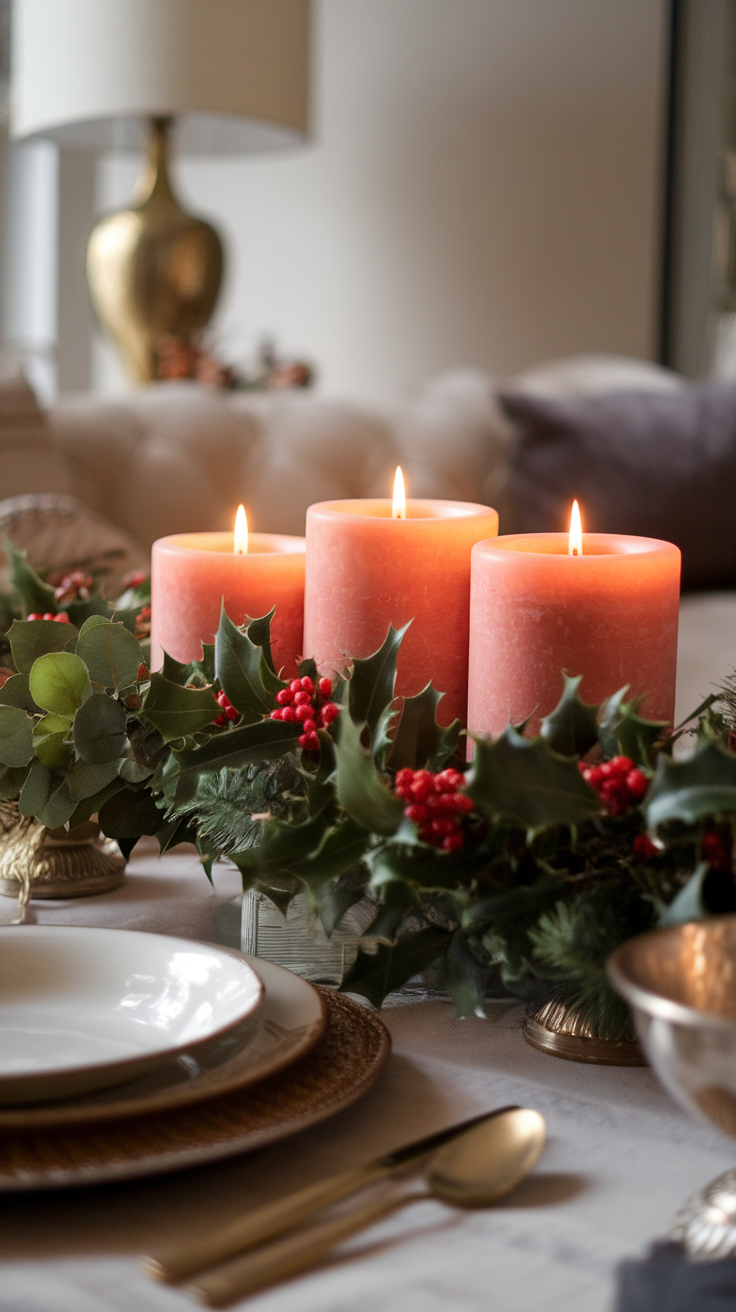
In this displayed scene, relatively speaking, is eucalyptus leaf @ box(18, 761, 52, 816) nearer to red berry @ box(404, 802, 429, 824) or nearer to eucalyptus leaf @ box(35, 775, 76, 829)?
eucalyptus leaf @ box(35, 775, 76, 829)

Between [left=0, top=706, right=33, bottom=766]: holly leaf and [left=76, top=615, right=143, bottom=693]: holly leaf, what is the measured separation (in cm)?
3

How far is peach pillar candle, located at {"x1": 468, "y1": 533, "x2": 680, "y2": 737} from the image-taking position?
0.47 meters

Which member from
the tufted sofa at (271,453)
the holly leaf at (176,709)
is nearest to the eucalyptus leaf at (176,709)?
the holly leaf at (176,709)

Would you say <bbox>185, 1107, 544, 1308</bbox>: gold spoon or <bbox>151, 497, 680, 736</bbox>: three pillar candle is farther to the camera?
<bbox>151, 497, 680, 736</bbox>: three pillar candle

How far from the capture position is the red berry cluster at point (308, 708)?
0.47 meters

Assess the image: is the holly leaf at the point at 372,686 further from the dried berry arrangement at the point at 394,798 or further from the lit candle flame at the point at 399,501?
Answer: the lit candle flame at the point at 399,501

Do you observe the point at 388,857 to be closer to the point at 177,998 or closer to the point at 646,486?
the point at 177,998

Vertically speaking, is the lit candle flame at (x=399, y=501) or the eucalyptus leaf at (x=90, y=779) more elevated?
the lit candle flame at (x=399, y=501)

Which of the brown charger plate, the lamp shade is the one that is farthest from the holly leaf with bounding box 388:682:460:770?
the lamp shade

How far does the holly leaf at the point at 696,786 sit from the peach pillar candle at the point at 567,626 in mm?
111

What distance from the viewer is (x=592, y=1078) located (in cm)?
42

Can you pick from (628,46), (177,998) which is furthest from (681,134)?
(177,998)

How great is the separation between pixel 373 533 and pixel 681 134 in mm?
2522

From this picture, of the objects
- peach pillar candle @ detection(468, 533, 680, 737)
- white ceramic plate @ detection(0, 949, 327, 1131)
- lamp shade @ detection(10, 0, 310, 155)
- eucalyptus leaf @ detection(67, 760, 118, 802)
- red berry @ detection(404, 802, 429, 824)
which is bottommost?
white ceramic plate @ detection(0, 949, 327, 1131)
